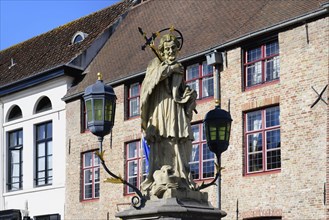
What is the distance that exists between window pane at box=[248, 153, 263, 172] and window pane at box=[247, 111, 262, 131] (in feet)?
2.69

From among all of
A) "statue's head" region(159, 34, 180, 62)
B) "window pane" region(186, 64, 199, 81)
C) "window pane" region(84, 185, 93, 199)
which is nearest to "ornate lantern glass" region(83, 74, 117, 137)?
"statue's head" region(159, 34, 180, 62)

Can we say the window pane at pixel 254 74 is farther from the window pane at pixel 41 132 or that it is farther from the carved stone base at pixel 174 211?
the carved stone base at pixel 174 211

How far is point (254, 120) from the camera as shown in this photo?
23.4 meters

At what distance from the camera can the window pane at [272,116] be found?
22.7m

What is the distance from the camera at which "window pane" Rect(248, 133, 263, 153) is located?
2308cm

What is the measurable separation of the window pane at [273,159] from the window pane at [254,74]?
91.2 inches

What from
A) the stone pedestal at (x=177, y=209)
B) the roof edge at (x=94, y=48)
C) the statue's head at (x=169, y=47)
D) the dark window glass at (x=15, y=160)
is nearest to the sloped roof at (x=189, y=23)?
the roof edge at (x=94, y=48)

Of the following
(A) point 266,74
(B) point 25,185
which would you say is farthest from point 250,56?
(B) point 25,185

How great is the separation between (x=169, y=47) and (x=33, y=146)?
24067 mm

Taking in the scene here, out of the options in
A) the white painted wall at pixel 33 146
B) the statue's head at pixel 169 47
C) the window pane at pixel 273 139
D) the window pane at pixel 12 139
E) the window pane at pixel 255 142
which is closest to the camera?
the statue's head at pixel 169 47

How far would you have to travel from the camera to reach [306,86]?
2177cm

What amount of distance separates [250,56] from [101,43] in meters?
10.3

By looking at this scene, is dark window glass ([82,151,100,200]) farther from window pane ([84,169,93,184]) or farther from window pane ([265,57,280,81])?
window pane ([265,57,280,81])

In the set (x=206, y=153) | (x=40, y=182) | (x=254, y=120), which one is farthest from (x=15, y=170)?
(x=254, y=120)
